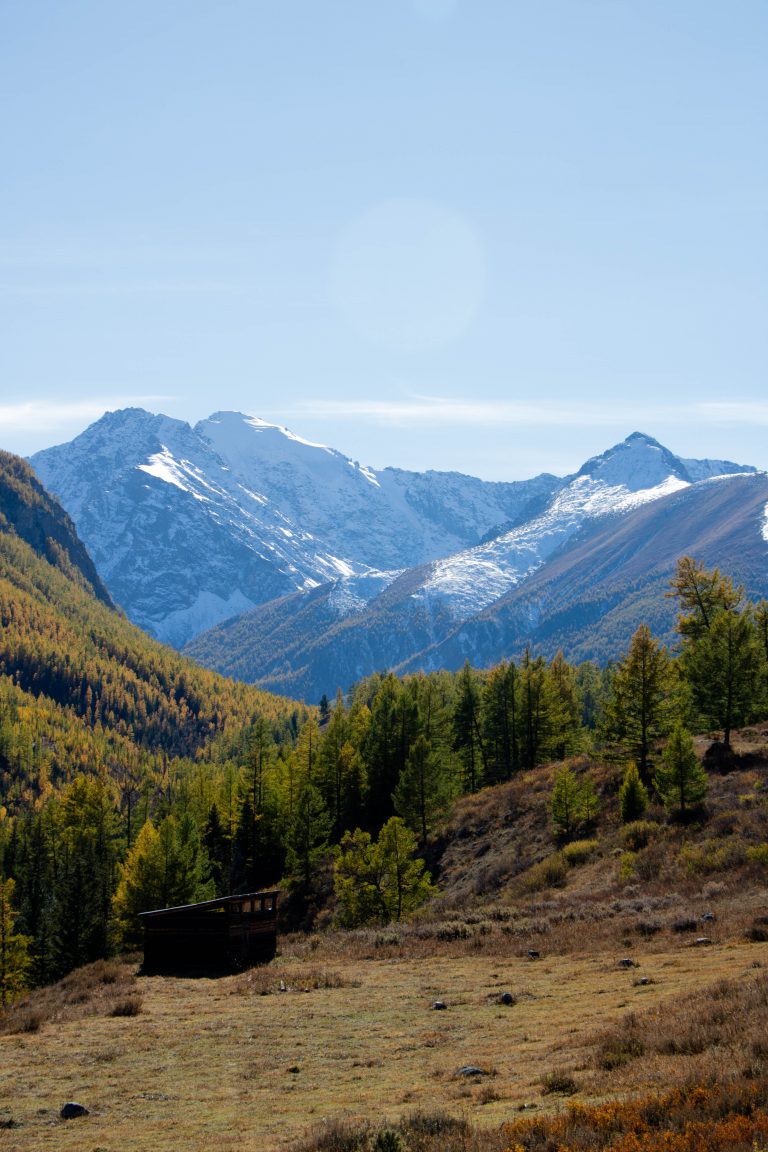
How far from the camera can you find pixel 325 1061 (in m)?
20.3

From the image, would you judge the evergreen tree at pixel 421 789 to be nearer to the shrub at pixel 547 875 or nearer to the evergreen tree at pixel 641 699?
the evergreen tree at pixel 641 699

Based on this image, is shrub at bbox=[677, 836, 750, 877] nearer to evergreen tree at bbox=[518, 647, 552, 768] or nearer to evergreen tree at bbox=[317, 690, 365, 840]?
evergreen tree at bbox=[518, 647, 552, 768]

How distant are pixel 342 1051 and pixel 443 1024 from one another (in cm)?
298

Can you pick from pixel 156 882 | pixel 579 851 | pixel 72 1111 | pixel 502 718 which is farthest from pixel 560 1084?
pixel 502 718

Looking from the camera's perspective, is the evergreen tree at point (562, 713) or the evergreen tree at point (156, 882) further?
the evergreen tree at point (562, 713)

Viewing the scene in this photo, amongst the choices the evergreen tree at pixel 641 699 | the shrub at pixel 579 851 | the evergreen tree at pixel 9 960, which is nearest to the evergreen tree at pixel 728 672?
the evergreen tree at pixel 641 699

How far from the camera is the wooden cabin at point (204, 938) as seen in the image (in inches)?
1578

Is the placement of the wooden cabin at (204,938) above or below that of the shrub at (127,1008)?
below

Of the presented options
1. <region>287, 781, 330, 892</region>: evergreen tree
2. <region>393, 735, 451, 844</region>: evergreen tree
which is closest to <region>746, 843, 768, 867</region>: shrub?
<region>393, 735, 451, 844</region>: evergreen tree

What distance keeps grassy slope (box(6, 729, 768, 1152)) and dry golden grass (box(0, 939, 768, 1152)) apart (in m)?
0.07

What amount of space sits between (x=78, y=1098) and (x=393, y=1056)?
687 cm

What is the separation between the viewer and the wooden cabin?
132 feet

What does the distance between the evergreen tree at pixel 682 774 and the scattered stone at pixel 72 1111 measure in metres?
37.2

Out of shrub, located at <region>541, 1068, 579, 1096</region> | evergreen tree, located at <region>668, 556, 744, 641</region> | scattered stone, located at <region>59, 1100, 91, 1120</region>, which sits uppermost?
evergreen tree, located at <region>668, 556, 744, 641</region>
